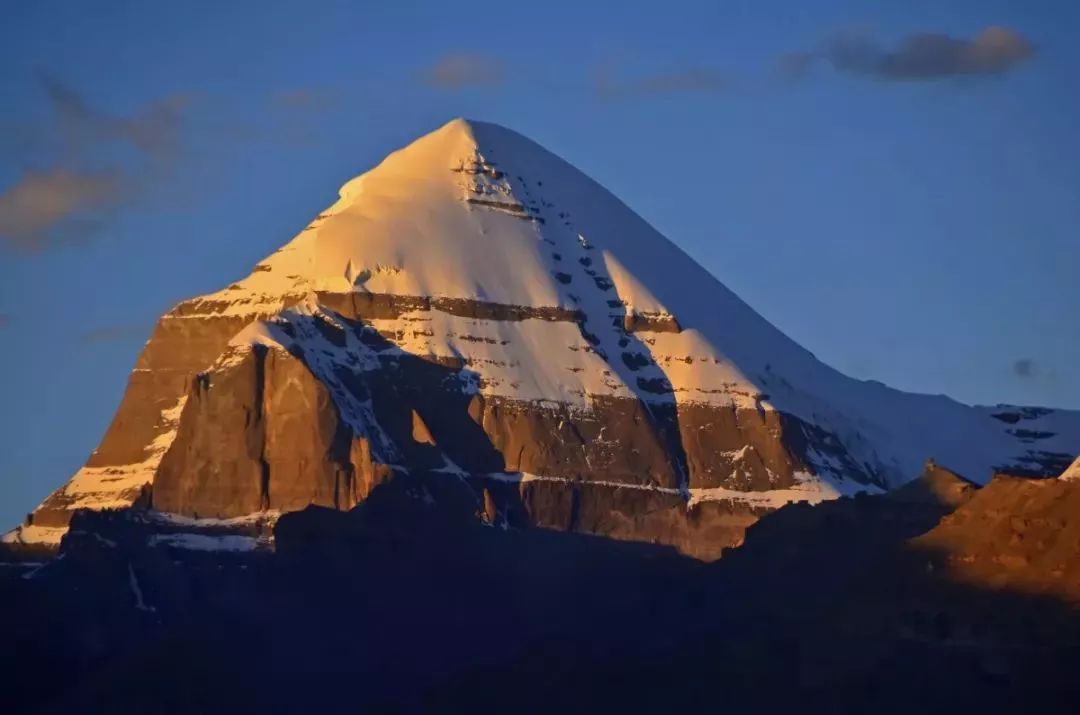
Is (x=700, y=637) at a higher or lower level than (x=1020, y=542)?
lower

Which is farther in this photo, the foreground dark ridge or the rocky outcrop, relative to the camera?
the rocky outcrop

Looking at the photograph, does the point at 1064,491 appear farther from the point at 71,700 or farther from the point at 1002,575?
the point at 71,700

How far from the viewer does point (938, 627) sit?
157m

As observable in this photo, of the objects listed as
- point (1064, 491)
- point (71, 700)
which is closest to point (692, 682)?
point (1064, 491)

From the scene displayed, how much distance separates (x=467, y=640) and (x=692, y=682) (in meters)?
24.7

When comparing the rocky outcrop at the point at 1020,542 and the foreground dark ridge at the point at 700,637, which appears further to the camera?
the rocky outcrop at the point at 1020,542

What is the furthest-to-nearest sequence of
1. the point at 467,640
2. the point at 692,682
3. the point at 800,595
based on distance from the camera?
1. the point at 467,640
2. the point at 800,595
3. the point at 692,682

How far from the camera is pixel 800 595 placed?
17975 centimetres

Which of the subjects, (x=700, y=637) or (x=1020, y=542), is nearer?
(x=1020, y=542)

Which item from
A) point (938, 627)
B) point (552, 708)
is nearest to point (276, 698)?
point (552, 708)

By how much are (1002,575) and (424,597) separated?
44.5 m

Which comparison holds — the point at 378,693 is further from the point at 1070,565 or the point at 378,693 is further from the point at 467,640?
the point at 1070,565

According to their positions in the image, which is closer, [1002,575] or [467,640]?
[1002,575]

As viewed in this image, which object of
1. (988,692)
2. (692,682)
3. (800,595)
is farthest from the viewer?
(800,595)
